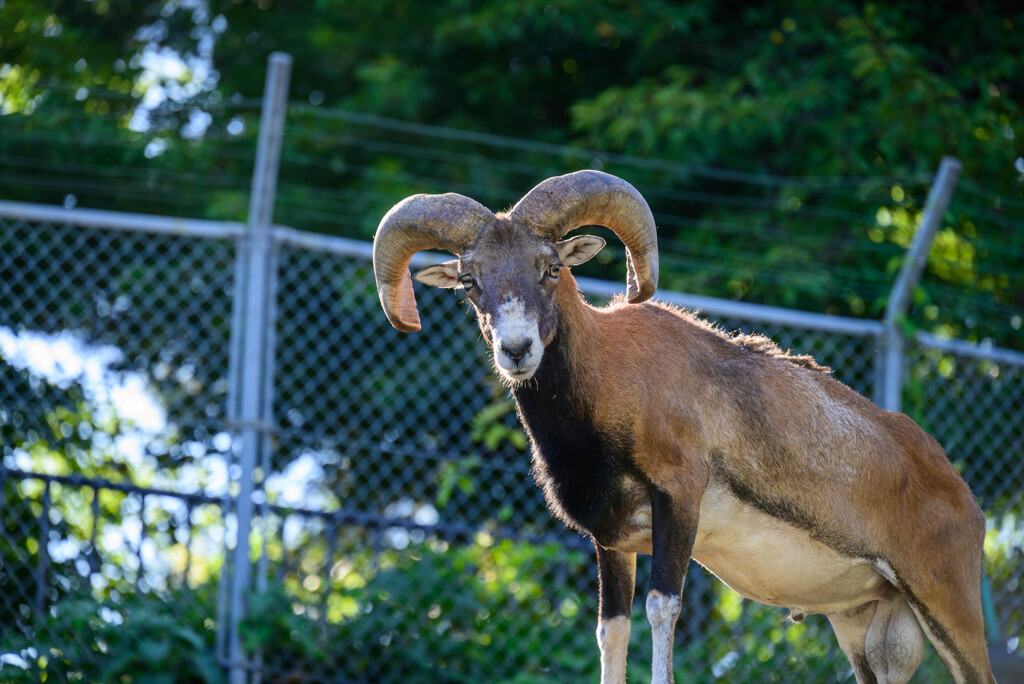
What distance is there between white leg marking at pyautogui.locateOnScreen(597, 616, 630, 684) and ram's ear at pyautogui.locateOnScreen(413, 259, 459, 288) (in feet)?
5.20

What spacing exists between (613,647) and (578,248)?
1.68 metres

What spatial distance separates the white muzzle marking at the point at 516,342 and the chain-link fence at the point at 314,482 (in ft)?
6.59

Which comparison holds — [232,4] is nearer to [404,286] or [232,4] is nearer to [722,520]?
[404,286]

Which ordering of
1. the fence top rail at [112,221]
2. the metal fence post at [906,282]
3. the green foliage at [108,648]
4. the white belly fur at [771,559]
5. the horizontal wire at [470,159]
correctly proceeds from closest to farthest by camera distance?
1. the white belly fur at [771,559]
2. the green foliage at [108,648]
3. the fence top rail at [112,221]
4. the metal fence post at [906,282]
5. the horizontal wire at [470,159]

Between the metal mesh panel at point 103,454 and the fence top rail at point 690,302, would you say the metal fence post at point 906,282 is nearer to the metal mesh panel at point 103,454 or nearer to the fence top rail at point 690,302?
the fence top rail at point 690,302

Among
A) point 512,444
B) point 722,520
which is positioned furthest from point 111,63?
point 722,520

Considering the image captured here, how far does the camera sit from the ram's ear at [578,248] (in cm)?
466

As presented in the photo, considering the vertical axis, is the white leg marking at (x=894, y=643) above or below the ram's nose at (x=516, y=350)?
below

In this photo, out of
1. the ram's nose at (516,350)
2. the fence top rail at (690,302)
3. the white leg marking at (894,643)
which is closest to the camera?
the ram's nose at (516,350)

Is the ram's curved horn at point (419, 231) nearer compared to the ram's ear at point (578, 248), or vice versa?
the ram's curved horn at point (419, 231)

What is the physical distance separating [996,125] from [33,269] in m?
7.47

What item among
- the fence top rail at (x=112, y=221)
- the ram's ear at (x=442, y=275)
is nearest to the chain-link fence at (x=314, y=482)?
the fence top rail at (x=112, y=221)

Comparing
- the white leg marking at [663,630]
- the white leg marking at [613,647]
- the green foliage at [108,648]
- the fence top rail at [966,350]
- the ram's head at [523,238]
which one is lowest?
the fence top rail at [966,350]

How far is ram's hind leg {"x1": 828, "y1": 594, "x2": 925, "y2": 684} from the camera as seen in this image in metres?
5.08
